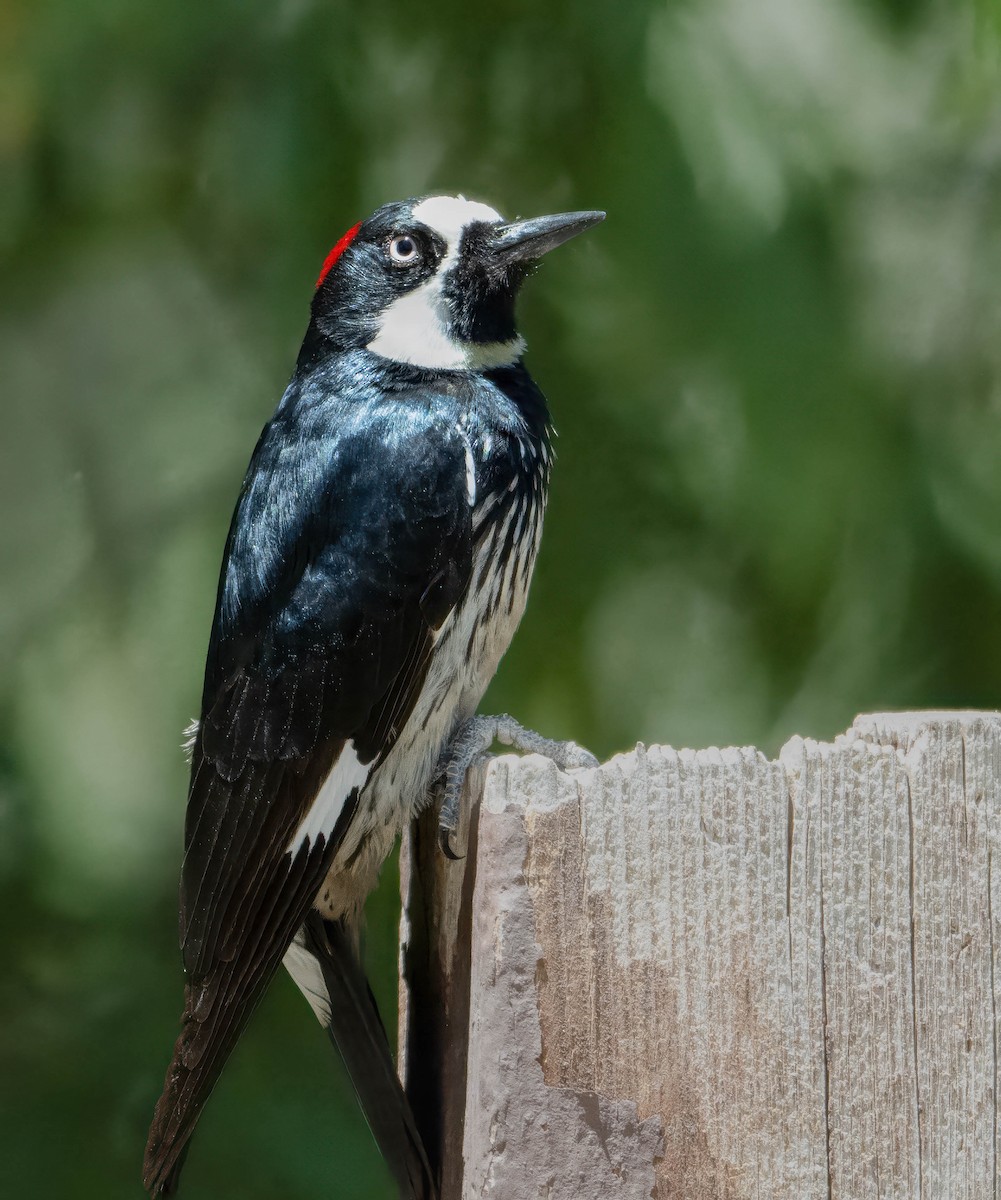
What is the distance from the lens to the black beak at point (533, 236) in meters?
2.28

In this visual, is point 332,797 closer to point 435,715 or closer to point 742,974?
point 435,715

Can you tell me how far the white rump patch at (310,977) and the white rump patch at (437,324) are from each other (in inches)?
33.5

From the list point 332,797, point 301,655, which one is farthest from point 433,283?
point 332,797

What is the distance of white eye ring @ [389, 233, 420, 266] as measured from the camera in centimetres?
243

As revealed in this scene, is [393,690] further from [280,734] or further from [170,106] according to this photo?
[170,106]

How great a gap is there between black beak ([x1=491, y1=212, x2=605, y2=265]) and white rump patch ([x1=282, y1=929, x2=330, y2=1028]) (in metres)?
1.06

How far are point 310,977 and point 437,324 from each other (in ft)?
3.26

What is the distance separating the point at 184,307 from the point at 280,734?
1.23 m

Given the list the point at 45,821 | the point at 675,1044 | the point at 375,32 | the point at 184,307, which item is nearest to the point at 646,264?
the point at 375,32

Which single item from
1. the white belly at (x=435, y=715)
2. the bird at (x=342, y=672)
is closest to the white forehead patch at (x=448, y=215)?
the bird at (x=342, y=672)

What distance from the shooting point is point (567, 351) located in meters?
2.83

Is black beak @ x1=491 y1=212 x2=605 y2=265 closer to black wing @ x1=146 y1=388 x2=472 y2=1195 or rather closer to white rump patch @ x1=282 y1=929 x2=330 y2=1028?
black wing @ x1=146 y1=388 x2=472 y2=1195

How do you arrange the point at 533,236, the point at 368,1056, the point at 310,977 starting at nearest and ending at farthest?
the point at 368,1056, the point at 310,977, the point at 533,236

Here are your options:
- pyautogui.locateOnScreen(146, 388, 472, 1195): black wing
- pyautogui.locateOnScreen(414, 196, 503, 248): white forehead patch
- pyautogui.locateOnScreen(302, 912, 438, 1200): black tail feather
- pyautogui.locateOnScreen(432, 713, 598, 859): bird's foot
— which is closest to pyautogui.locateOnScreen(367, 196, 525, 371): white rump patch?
pyautogui.locateOnScreen(414, 196, 503, 248): white forehead patch
